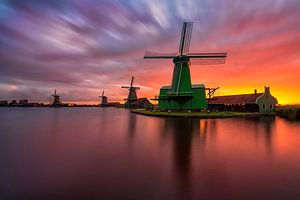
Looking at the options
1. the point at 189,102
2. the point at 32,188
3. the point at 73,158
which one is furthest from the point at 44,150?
the point at 189,102

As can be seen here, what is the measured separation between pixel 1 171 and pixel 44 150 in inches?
151

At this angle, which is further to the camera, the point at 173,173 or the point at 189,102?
the point at 189,102

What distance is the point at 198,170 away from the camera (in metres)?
8.27

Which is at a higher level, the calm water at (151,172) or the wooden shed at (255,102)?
the wooden shed at (255,102)

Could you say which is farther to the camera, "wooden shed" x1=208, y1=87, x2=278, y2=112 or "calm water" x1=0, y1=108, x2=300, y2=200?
"wooden shed" x1=208, y1=87, x2=278, y2=112

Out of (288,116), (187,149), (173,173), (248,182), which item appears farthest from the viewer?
(288,116)

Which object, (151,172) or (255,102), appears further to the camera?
(255,102)

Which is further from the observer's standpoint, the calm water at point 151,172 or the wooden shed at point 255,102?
the wooden shed at point 255,102

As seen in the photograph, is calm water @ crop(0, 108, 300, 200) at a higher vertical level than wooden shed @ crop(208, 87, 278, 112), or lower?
lower

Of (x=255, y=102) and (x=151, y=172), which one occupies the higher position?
(x=255, y=102)

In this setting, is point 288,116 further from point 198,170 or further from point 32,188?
point 32,188

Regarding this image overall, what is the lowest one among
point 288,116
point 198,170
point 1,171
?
point 1,171

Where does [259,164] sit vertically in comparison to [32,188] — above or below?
above

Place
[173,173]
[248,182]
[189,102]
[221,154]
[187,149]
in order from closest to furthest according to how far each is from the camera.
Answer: [248,182] → [173,173] → [221,154] → [187,149] → [189,102]
